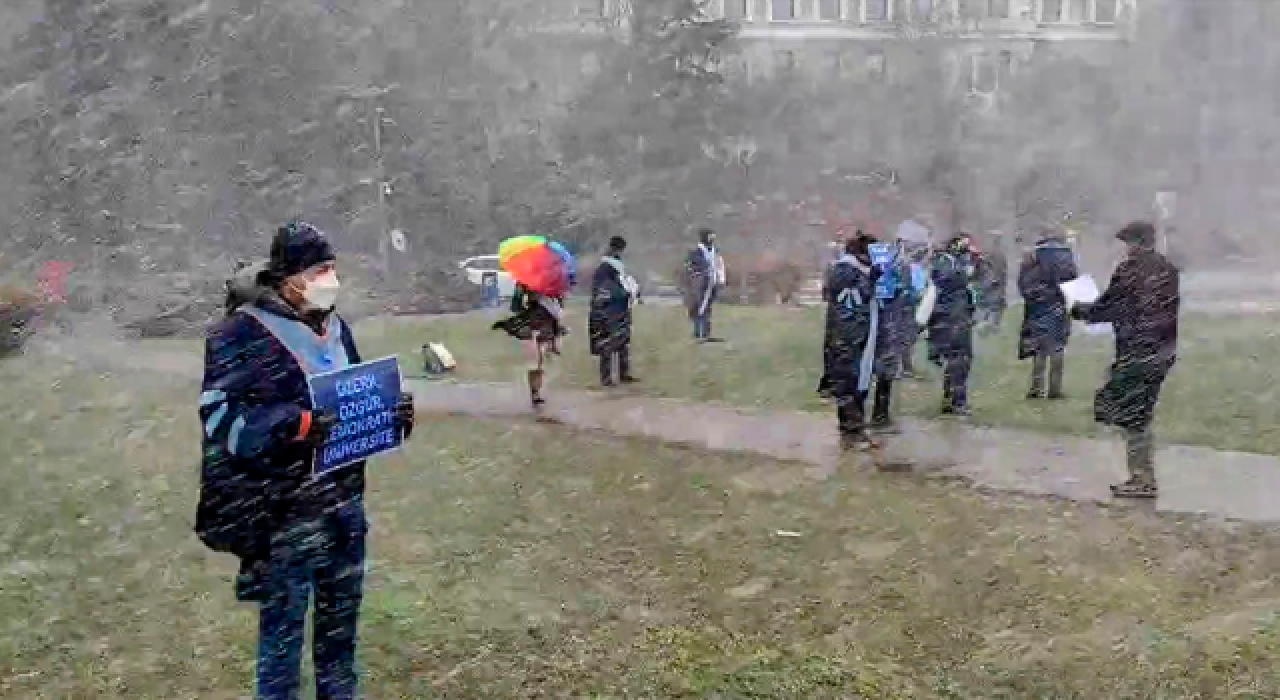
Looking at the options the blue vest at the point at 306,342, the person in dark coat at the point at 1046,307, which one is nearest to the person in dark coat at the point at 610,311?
the person in dark coat at the point at 1046,307

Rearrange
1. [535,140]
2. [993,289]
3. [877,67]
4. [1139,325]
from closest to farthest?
1. [1139,325]
2. [993,289]
3. [535,140]
4. [877,67]

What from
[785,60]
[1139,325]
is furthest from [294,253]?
[785,60]

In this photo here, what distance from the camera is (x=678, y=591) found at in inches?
274

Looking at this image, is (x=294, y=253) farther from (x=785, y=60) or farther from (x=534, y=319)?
(x=785, y=60)

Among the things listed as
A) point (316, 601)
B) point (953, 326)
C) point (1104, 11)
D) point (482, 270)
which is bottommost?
point (482, 270)

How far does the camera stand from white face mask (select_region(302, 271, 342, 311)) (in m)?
4.74

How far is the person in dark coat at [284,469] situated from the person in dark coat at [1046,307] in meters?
8.42

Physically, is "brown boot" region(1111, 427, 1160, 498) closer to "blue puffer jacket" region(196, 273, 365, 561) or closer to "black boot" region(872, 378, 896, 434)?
"black boot" region(872, 378, 896, 434)

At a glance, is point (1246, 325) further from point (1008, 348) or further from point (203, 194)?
point (203, 194)

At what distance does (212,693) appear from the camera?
18.7 ft

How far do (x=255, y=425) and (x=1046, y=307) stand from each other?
908 cm

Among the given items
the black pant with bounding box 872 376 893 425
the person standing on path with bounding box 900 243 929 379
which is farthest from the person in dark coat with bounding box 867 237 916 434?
the person standing on path with bounding box 900 243 929 379

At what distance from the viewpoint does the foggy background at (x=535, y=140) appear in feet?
102

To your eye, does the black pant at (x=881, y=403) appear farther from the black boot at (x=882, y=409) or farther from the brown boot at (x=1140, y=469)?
the brown boot at (x=1140, y=469)
